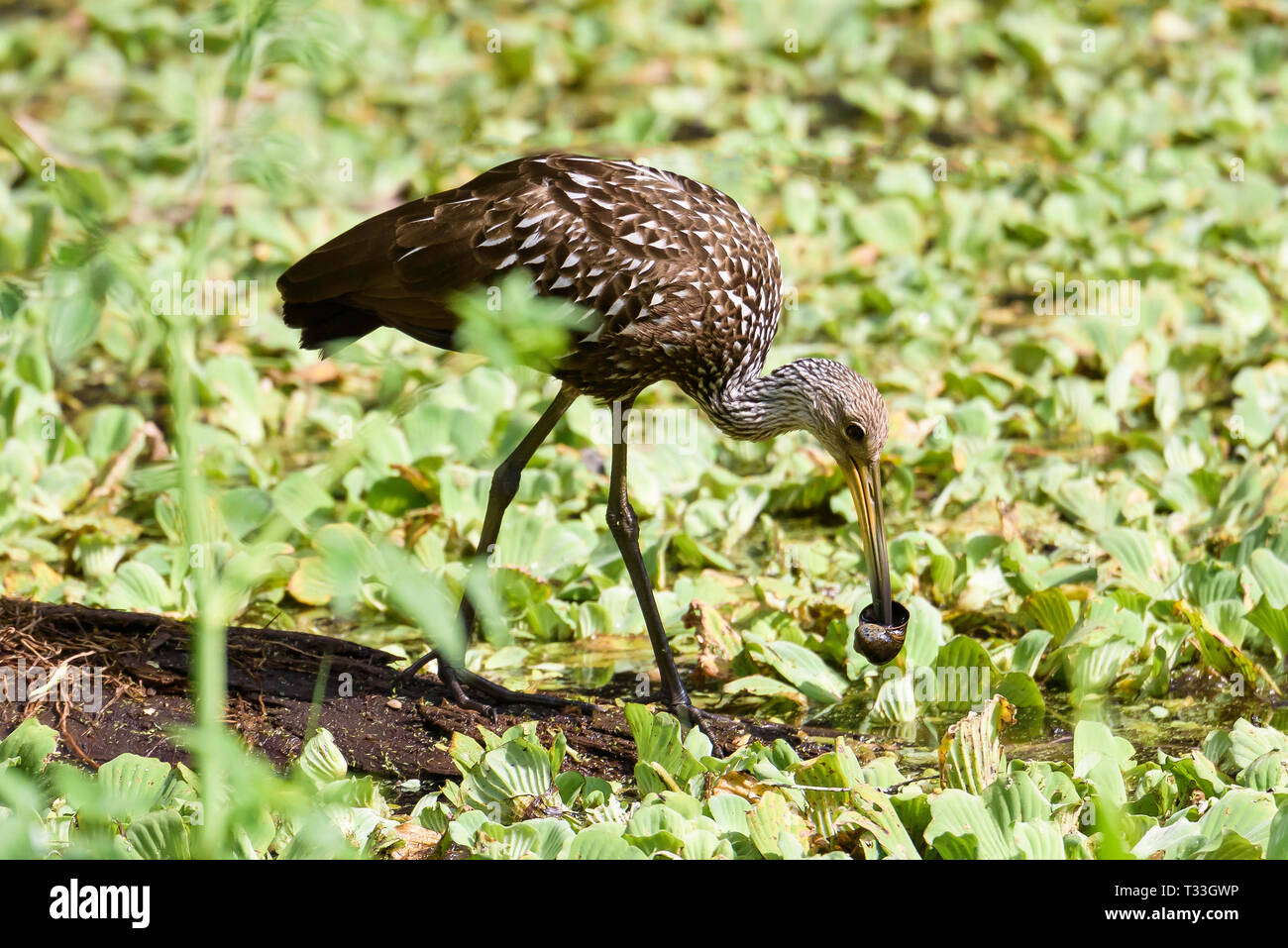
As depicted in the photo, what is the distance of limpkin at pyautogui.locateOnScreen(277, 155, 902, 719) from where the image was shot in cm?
570

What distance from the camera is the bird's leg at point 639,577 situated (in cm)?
576

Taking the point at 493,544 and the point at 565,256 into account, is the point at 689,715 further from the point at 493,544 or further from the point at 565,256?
the point at 565,256

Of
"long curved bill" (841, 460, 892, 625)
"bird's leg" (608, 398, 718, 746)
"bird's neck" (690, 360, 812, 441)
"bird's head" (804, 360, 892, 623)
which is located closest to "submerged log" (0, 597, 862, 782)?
"bird's leg" (608, 398, 718, 746)

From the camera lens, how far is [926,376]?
8875 millimetres

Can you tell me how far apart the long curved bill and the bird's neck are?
0.29m

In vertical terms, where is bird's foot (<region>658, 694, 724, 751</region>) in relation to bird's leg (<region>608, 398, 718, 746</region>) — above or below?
below

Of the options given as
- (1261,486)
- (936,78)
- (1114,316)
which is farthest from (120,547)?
(936,78)

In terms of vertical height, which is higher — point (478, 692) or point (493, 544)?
point (493, 544)

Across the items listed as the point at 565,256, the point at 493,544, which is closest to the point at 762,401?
the point at 565,256

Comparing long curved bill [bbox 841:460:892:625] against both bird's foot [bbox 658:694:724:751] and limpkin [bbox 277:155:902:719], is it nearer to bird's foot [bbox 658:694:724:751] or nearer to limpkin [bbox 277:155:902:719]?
limpkin [bbox 277:155:902:719]

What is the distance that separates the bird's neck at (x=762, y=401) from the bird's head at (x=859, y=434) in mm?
70

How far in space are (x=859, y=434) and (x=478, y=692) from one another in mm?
1748

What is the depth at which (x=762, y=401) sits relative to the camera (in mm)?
6133
